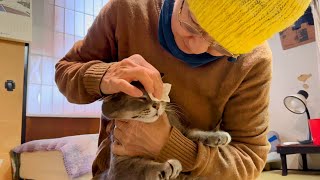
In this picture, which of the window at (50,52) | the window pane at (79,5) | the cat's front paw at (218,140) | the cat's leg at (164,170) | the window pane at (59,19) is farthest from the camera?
the window pane at (79,5)

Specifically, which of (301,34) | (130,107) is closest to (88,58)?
(130,107)

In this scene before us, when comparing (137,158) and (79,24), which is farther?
(79,24)

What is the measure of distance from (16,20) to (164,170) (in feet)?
Answer: 7.53

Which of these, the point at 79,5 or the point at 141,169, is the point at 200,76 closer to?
the point at 141,169

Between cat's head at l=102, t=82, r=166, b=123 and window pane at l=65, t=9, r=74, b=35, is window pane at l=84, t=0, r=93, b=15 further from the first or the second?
cat's head at l=102, t=82, r=166, b=123

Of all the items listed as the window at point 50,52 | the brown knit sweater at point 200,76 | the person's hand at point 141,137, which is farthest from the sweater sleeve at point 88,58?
the window at point 50,52

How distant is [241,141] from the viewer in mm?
857

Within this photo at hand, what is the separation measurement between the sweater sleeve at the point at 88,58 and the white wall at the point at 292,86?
7.55 feet

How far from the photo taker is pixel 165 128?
76 cm

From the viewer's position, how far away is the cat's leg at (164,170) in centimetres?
71

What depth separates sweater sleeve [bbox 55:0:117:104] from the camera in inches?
29.0

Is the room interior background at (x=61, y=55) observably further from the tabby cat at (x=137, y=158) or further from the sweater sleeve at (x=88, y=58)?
the tabby cat at (x=137, y=158)

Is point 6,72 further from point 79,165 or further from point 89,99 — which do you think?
point 89,99

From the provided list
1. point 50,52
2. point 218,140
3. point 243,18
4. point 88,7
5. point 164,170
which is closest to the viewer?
point 243,18
